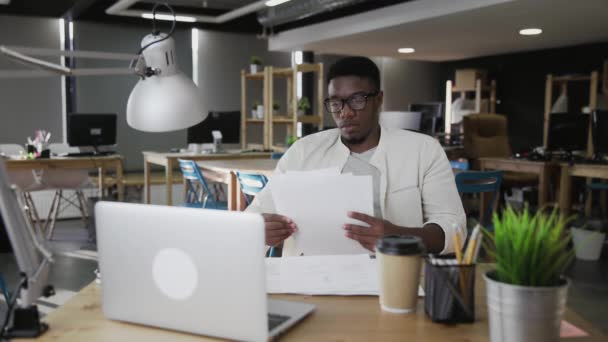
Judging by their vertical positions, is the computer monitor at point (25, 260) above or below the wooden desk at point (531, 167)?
above

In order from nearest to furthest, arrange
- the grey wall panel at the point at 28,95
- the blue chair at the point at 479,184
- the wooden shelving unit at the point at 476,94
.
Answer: the blue chair at the point at 479,184 → the grey wall panel at the point at 28,95 → the wooden shelving unit at the point at 476,94

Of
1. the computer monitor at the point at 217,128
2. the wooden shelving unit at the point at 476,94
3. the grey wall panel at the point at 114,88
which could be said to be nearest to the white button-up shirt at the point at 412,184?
the computer monitor at the point at 217,128

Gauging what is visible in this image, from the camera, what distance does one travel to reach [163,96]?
1.31m

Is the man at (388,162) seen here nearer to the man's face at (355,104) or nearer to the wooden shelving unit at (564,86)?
the man's face at (355,104)

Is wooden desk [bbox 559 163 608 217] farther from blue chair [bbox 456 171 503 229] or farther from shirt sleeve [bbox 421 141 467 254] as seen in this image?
shirt sleeve [bbox 421 141 467 254]

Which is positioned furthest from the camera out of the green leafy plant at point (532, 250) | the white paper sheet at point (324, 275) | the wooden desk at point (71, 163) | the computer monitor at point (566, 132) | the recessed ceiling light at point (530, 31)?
the recessed ceiling light at point (530, 31)

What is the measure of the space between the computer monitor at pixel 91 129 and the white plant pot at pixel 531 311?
18.1ft

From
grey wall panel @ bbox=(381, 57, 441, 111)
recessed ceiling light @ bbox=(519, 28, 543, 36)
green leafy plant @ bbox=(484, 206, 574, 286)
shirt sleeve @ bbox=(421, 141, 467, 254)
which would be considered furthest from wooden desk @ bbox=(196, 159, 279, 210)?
grey wall panel @ bbox=(381, 57, 441, 111)

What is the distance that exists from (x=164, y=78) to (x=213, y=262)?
543 mm

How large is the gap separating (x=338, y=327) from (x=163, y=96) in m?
0.64

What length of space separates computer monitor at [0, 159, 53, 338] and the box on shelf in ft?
31.7

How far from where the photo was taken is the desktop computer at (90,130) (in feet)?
18.9

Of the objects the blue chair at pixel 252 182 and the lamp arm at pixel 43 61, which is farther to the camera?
the blue chair at pixel 252 182

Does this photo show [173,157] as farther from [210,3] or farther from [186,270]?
[186,270]
